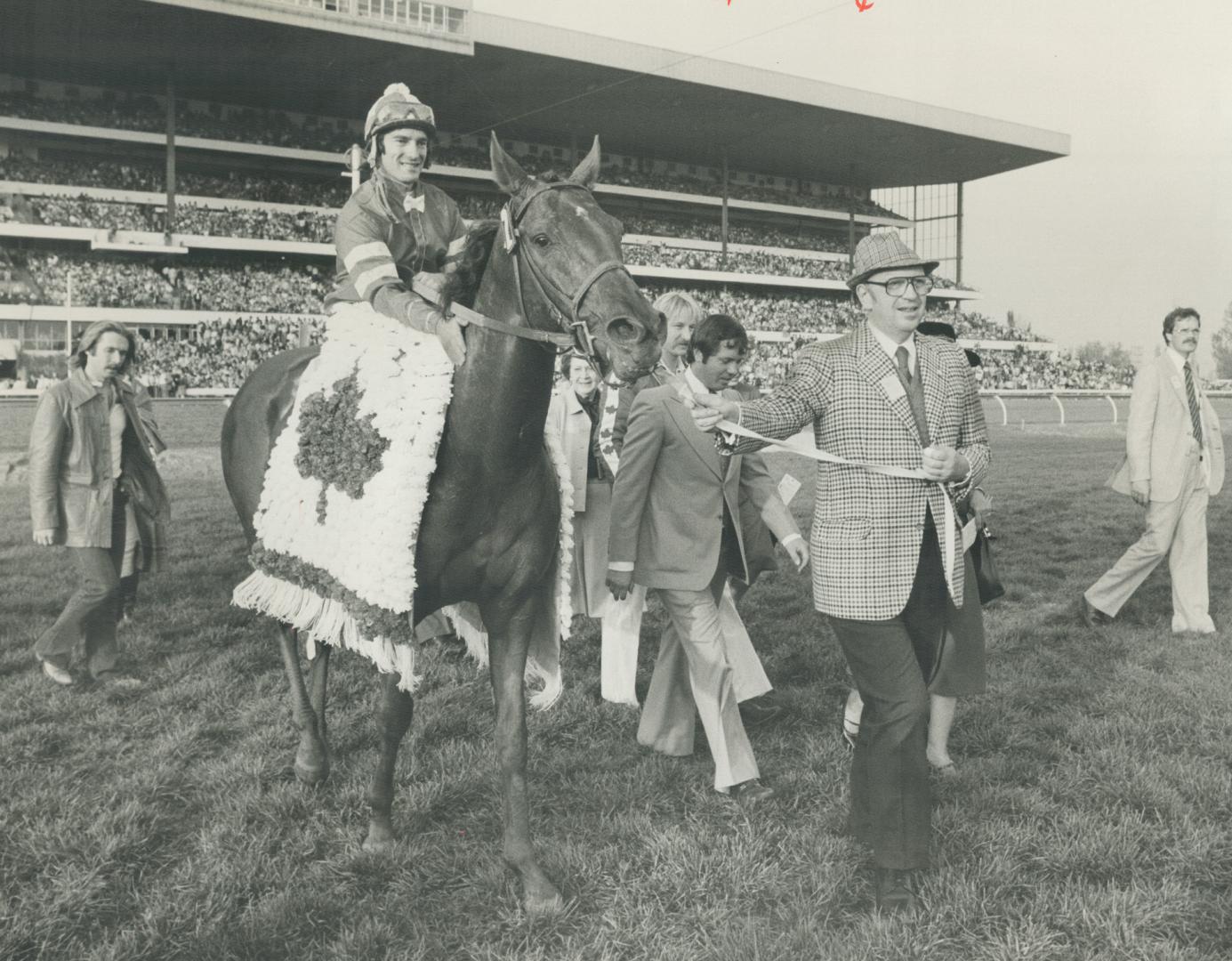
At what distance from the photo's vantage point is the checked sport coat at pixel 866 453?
309 cm

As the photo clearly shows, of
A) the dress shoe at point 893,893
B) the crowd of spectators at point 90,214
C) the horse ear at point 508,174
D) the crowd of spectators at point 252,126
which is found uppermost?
the crowd of spectators at point 252,126

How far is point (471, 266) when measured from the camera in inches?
124

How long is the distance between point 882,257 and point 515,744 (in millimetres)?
2039

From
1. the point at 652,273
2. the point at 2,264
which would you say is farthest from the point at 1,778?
the point at 652,273

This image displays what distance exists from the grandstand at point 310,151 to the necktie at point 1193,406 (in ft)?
50.2

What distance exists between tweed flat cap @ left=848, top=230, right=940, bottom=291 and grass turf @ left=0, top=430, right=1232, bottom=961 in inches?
78.2

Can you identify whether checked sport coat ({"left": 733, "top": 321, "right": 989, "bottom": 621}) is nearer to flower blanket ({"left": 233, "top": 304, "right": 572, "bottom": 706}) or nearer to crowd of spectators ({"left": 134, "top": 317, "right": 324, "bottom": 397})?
flower blanket ({"left": 233, "top": 304, "right": 572, "bottom": 706})

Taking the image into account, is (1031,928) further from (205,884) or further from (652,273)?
(652,273)

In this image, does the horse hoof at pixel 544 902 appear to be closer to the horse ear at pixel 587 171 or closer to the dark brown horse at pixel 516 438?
the dark brown horse at pixel 516 438

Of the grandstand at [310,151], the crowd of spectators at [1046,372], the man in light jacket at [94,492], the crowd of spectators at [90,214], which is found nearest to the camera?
the man in light jacket at [94,492]

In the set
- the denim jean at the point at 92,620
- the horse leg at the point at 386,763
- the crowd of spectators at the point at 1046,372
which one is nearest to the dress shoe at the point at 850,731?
the horse leg at the point at 386,763

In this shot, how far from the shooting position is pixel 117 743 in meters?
4.42

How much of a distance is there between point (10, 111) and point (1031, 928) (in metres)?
31.8

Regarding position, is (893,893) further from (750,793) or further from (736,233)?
(736,233)
